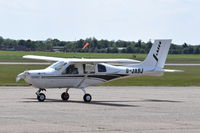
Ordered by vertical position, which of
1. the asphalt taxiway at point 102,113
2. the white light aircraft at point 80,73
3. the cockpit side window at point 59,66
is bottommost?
the asphalt taxiway at point 102,113

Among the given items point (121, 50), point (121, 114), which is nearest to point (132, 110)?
point (121, 114)

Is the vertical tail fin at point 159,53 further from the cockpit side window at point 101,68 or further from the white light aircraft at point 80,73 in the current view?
the cockpit side window at point 101,68

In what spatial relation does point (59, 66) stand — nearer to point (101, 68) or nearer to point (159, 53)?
point (101, 68)

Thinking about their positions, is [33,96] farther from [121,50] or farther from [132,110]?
[121,50]

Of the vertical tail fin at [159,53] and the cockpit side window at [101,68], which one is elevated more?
the vertical tail fin at [159,53]

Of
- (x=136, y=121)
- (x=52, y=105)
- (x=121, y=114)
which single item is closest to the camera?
(x=136, y=121)

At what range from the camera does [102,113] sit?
22.2 m

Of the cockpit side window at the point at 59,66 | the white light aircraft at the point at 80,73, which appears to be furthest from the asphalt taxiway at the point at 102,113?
the cockpit side window at the point at 59,66

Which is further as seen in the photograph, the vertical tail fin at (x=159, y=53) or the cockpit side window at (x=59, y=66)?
the vertical tail fin at (x=159, y=53)

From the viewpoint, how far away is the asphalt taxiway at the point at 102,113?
17688 mm

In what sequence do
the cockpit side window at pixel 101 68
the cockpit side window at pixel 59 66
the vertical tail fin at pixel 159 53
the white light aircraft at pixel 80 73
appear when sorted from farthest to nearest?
the vertical tail fin at pixel 159 53 < the cockpit side window at pixel 101 68 < the cockpit side window at pixel 59 66 < the white light aircraft at pixel 80 73

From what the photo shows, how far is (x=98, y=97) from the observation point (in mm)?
30719

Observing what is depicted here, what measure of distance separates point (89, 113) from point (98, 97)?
8.58 meters

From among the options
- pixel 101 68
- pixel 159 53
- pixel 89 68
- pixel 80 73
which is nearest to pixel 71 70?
pixel 80 73
